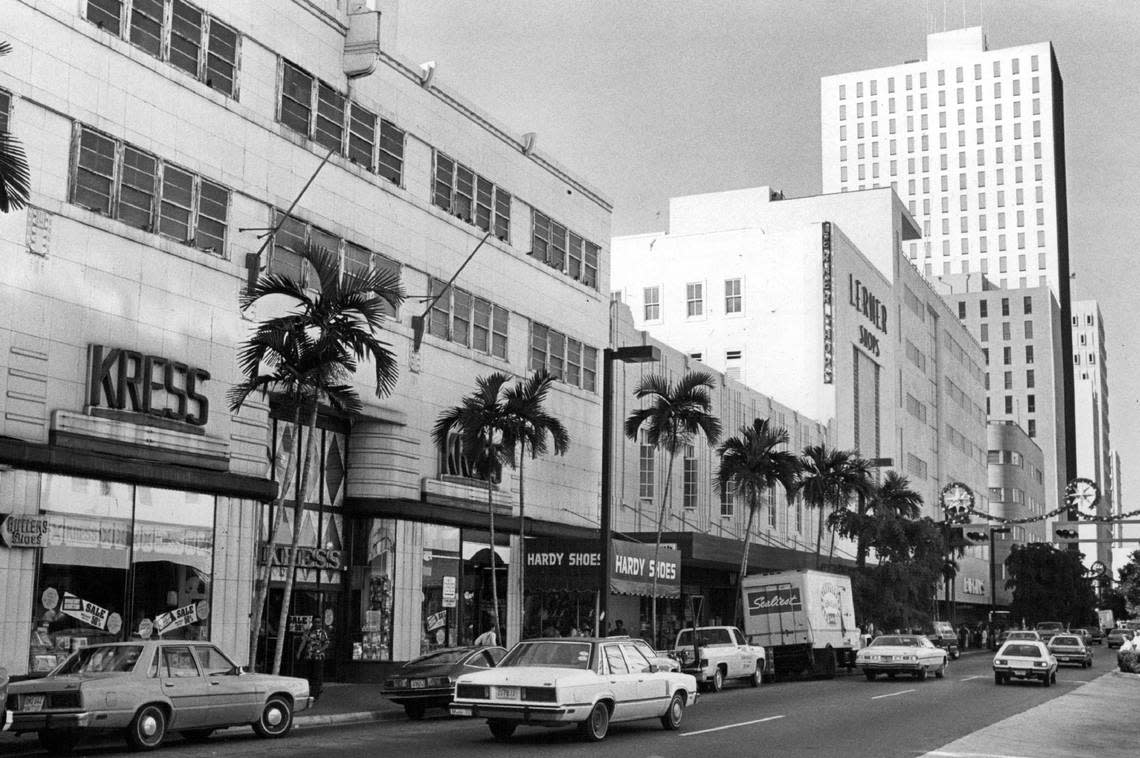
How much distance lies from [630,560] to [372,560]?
7651mm

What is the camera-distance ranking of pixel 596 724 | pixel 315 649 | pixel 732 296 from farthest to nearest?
pixel 732 296, pixel 315 649, pixel 596 724

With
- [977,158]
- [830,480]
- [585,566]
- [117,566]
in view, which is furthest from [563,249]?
[977,158]

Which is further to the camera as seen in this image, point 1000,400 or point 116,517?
point 1000,400

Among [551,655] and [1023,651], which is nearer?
[551,655]

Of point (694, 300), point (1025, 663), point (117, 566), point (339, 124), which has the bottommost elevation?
point (1025, 663)

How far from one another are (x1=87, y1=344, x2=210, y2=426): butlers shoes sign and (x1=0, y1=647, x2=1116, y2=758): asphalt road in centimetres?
705

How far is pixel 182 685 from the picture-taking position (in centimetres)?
1789

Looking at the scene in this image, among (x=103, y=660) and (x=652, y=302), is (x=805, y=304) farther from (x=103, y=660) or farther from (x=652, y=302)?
(x=103, y=660)

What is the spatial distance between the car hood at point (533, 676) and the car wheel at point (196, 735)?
3.93 m

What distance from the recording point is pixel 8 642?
21828mm

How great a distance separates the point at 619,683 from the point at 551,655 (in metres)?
1.07

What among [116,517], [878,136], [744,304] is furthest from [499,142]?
[878,136]

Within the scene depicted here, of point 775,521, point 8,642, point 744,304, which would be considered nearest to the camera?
point 8,642

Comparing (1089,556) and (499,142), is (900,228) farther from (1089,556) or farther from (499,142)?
(1089,556)
